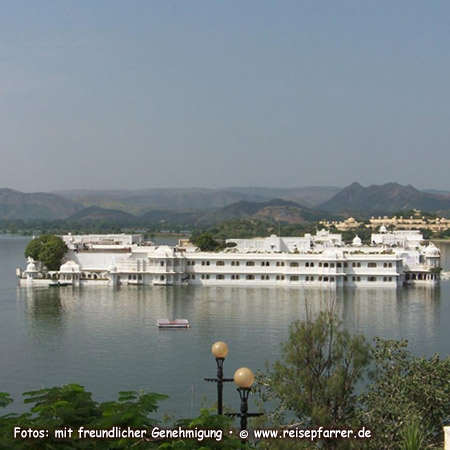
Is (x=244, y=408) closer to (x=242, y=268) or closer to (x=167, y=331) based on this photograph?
(x=167, y=331)

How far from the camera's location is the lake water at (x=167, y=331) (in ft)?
52.3

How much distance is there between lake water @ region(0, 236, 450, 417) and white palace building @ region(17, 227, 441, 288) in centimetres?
107

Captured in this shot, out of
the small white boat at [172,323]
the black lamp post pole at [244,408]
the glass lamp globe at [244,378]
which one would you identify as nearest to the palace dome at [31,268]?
the small white boat at [172,323]

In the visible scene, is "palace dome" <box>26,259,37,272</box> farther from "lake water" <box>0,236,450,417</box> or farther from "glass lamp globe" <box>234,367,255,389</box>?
"glass lamp globe" <box>234,367,255,389</box>

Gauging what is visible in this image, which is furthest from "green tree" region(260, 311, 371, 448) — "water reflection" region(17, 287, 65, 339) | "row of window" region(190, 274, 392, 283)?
"row of window" region(190, 274, 392, 283)

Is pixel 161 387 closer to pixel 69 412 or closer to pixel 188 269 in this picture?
pixel 69 412

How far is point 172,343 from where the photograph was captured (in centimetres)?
1972

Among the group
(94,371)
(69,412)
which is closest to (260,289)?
(94,371)

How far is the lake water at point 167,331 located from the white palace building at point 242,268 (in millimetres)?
1071

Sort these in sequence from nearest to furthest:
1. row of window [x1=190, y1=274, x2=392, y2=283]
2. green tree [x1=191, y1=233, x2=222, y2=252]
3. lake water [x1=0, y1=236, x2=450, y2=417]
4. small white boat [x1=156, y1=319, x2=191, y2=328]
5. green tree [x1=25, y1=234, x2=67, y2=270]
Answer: lake water [x1=0, y1=236, x2=450, y2=417]
small white boat [x1=156, y1=319, x2=191, y2=328]
row of window [x1=190, y1=274, x2=392, y2=283]
green tree [x1=25, y1=234, x2=67, y2=270]
green tree [x1=191, y1=233, x2=222, y2=252]

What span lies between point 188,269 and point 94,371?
56.2ft

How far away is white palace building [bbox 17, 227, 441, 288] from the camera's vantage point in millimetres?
32156

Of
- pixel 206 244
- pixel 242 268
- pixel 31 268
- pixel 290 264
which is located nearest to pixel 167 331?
pixel 242 268

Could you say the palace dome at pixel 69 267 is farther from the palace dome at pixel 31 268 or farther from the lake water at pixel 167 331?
the lake water at pixel 167 331
